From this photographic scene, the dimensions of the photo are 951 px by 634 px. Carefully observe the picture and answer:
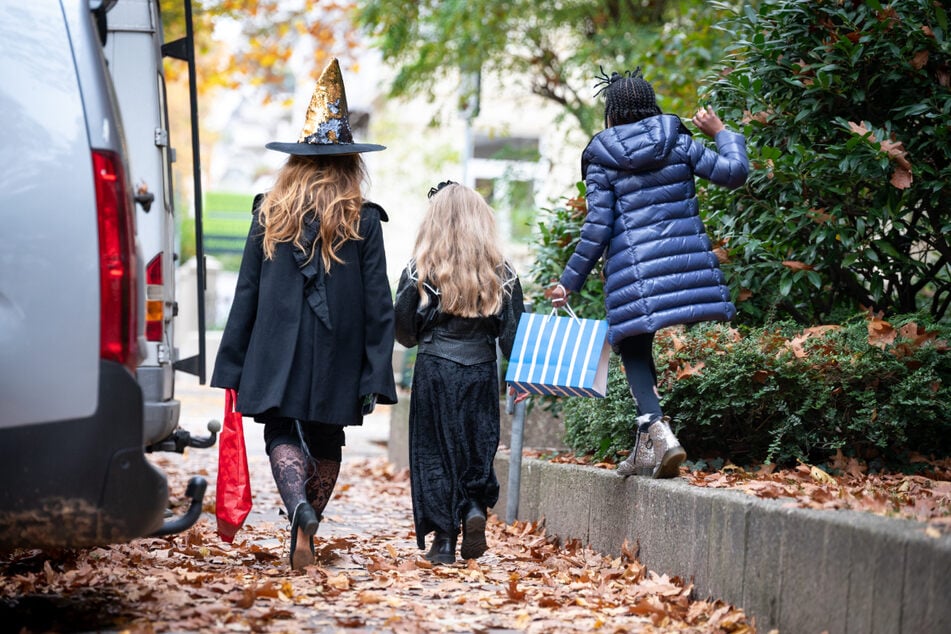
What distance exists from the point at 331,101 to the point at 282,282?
937mm

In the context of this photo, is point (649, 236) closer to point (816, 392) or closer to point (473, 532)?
point (816, 392)

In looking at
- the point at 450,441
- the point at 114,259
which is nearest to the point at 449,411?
the point at 450,441

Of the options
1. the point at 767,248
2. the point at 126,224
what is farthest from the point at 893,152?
the point at 126,224

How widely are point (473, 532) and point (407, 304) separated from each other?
1141mm

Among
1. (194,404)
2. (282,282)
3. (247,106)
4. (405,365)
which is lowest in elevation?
(194,404)

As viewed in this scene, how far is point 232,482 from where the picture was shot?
5227mm

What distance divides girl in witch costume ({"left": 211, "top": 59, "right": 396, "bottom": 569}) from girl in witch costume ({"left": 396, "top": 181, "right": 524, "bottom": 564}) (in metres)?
0.31

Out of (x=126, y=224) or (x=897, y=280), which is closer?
(x=126, y=224)

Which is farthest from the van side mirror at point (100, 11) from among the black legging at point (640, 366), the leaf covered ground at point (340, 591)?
the black legging at point (640, 366)

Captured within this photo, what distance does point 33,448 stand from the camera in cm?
344

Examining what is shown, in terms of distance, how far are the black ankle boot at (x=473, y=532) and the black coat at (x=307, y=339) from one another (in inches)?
27.7

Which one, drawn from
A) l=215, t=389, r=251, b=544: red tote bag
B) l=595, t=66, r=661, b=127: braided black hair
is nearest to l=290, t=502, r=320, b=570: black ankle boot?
l=215, t=389, r=251, b=544: red tote bag

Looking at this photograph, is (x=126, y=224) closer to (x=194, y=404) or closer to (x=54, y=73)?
(x=54, y=73)

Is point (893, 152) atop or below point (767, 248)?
atop
